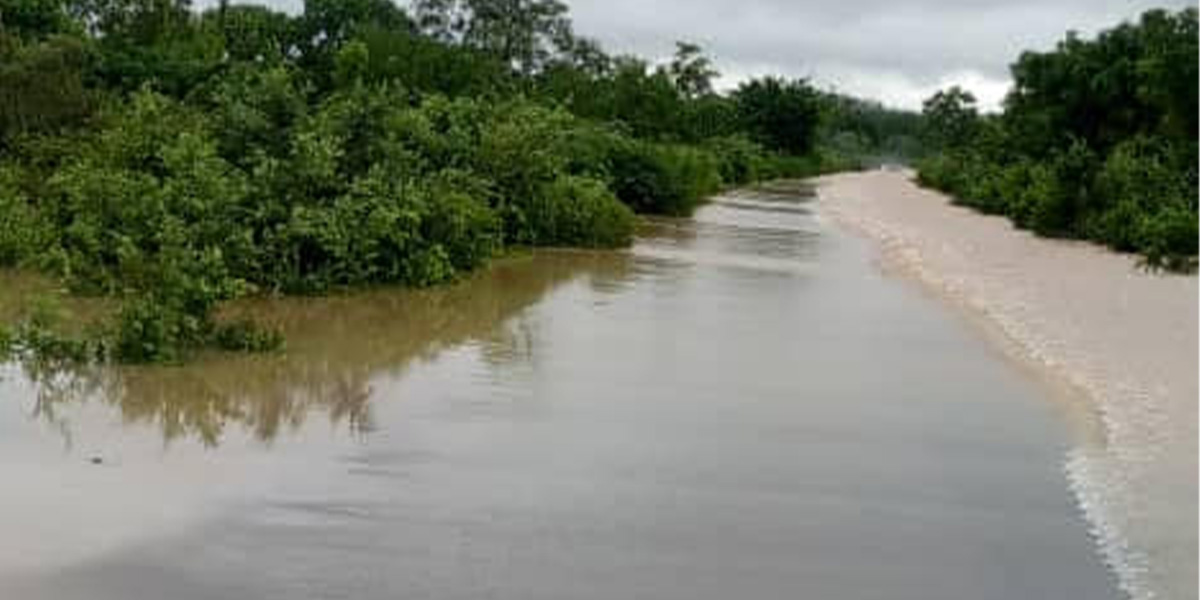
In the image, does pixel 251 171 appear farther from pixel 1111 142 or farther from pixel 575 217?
pixel 1111 142

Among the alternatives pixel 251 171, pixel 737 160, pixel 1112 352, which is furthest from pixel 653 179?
pixel 737 160

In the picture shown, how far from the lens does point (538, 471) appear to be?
894cm

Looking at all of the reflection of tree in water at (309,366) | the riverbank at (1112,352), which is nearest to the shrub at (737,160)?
the riverbank at (1112,352)

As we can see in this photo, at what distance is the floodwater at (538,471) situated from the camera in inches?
274

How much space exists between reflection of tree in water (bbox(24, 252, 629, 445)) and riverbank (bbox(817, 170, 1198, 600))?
4.81 metres

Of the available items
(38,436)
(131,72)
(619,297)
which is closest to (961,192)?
(131,72)

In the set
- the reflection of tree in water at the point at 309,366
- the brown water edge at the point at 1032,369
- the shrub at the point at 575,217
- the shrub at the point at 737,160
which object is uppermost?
the shrub at the point at 737,160

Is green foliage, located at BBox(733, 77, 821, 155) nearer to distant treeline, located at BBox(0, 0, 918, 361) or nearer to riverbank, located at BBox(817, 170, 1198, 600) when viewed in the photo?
distant treeline, located at BBox(0, 0, 918, 361)

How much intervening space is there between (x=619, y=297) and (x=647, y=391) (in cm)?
723

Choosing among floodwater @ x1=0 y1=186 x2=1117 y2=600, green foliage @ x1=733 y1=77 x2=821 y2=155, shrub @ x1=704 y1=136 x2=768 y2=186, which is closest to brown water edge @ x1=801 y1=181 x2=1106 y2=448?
floodwater @ x1=0 y1=186 x2=1117 y2=600

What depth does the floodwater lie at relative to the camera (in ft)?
22.8

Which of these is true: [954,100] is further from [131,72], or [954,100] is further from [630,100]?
[131,72]

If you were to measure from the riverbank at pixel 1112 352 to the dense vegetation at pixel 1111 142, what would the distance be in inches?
41.9

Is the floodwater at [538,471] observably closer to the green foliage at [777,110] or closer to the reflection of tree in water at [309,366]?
the reflection of tree in water at [309,366]
